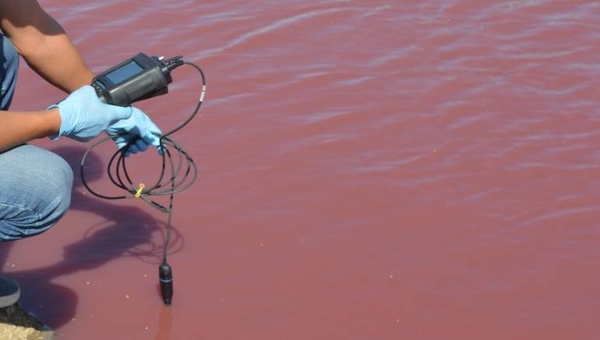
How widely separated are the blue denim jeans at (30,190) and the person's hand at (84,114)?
101 millimetres

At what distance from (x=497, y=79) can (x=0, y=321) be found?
2444mm

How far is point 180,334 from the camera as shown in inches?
130

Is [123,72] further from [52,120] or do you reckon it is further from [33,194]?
[33,194]

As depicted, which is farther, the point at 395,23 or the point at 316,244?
the point at 395,23

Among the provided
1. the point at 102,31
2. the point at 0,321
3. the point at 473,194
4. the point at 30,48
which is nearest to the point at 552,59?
the point at 473,194

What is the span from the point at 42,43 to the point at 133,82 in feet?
1.50

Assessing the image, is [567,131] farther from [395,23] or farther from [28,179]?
[28,179]

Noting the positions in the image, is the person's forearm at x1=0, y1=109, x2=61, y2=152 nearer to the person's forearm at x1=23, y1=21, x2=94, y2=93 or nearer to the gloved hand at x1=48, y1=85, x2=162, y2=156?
the gloved hand at x1=48, y1=85, x2=162, y2=156


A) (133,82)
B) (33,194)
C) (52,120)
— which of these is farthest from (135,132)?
(33,194)

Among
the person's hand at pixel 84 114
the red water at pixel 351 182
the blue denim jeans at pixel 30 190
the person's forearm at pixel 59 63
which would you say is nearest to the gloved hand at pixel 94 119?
the person's hand at pixel 84 114

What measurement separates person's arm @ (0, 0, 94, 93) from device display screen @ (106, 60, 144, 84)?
35cm

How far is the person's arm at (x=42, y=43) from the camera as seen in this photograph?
10.7ft

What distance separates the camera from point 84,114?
9.73 ft

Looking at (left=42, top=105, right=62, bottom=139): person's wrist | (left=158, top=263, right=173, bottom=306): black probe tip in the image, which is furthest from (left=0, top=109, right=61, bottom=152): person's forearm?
(left=158, top=263, right=173, bottom=306): black probe tip
